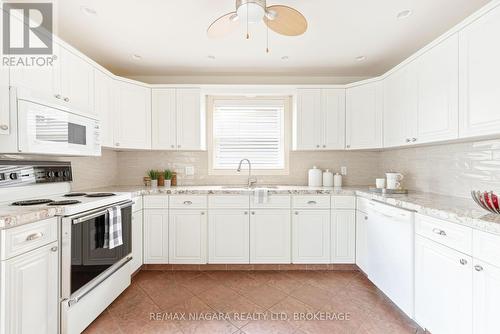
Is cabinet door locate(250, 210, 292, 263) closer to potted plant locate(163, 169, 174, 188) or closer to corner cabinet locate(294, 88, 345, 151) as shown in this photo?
corner cabinet locate(294, 88, 345, 151)

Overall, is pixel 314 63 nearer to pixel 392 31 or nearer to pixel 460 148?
pixel 392 31

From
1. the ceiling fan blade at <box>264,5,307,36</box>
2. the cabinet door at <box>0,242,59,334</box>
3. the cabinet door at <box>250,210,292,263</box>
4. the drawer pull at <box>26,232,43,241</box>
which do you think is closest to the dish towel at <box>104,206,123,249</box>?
the cabinet door at <box>0,242,59,334</box>

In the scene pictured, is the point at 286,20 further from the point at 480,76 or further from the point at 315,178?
the point at 315,178

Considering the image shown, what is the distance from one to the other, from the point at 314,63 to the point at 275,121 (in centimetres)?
89

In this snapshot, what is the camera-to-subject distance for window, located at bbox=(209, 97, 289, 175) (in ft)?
10.8

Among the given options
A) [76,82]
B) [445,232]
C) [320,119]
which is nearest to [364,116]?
[320,119]

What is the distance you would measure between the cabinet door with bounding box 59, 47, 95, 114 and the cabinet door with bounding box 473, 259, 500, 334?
306 centimetres

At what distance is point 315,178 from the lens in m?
3.10

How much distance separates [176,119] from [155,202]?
1.08 meters

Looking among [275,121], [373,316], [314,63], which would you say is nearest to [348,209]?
[373,316]

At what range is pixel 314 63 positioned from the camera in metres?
2.84

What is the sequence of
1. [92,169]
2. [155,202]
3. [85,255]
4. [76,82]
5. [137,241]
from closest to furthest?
[85,255]
[76,82]
[137,241]
[155,202]
[92,169]

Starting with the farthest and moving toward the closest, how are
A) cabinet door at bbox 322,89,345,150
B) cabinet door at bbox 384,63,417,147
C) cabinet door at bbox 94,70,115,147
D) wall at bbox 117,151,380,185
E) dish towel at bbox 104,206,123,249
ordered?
wall at bbox 117,151,380,185
cabinet door at bbox 322,89,345,150
cabinet door at bbox 94,70,115,147
cabinet door at bbox 384,63,417,147
dish towel at bbox 104,206,123,249

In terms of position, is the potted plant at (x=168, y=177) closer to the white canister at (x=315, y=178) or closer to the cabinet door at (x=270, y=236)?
the cabinet door at (x=270, y=236)
